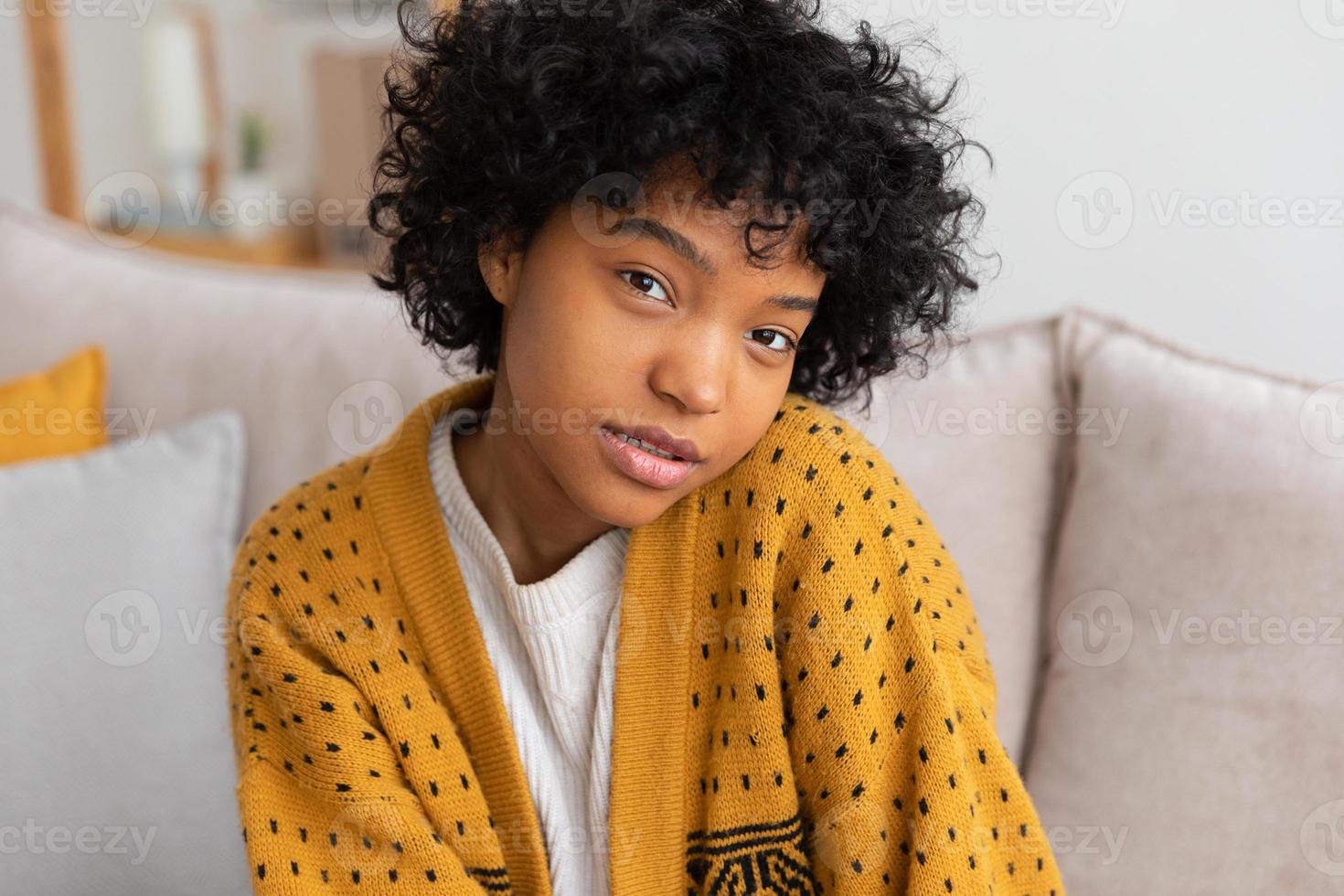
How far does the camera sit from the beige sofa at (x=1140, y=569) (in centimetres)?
103

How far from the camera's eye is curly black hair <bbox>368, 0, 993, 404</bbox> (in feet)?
2.64

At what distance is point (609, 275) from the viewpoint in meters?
0.82

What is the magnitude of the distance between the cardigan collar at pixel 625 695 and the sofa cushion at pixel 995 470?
1.05 feet

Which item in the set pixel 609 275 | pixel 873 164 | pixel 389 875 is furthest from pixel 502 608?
pixel 873 164

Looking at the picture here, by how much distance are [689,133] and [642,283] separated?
4.1 inches

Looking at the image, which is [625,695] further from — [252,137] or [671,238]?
[252,137]

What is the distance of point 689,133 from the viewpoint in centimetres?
79

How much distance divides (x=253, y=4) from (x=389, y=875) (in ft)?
10.5

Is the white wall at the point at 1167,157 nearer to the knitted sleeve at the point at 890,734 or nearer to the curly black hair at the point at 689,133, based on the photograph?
the curly black hair at the point at 689,133

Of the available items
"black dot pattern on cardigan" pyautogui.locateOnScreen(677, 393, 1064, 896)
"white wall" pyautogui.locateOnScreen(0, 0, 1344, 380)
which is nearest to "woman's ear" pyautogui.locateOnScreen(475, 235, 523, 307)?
"black dot pattern on cardigan" pyautogui.locateOnScreen(677, 393, 1064, 896)

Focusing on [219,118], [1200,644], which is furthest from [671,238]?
[219,118]

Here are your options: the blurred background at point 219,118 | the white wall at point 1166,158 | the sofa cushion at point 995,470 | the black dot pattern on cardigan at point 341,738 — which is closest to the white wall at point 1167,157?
the white wall at point 1166,158

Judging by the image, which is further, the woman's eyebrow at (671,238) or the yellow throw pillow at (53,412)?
the yellow throw pillow at (53,412)

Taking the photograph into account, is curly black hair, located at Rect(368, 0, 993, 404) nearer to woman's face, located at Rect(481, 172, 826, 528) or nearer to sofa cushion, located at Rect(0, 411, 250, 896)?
woman's face, located at Rect(481, 172, 826, 528)
